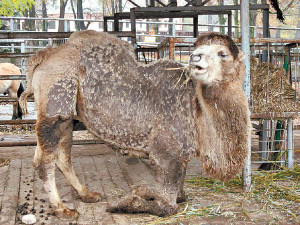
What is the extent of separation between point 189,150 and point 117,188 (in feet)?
4.36

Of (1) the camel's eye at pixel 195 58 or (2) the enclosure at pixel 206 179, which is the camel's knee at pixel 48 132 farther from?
(1) the camel's eye at pixel 195 58

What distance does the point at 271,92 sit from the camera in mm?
5496

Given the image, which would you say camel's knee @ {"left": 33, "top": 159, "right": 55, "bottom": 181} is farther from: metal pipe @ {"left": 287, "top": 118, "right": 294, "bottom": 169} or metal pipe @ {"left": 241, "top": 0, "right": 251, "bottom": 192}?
metal pipe @ {"left": 287, "top": 118, "right": 294, "bottom": 169}

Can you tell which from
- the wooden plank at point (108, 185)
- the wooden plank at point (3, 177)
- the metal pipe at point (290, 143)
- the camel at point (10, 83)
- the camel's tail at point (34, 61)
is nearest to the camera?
the wooden plank at point (108, 185)

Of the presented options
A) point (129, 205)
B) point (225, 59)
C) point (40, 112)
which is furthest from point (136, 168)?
point (225, 59)

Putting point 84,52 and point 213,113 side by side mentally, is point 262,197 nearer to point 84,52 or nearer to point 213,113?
point 213,113

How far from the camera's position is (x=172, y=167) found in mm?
4355

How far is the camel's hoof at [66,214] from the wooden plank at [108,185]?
391mm

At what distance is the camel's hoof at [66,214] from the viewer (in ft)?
14.1

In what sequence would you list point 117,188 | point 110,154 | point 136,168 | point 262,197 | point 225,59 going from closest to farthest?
point 225,59
point 262,197
point 117,188
point 136,168
point 110,154

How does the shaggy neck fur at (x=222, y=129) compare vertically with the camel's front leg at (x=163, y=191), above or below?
above

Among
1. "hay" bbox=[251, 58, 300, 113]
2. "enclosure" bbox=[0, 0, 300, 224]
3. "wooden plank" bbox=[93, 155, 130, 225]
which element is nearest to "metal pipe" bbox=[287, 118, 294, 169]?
"enclosure" bbox=[0, 0, 300, 224]

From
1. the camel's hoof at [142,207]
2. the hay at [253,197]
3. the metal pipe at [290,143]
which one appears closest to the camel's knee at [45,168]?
the camel's hoof at [142,207]

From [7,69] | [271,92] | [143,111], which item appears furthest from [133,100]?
[7,69]
